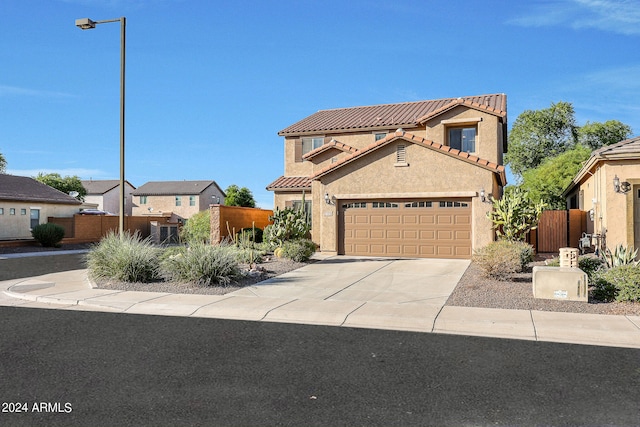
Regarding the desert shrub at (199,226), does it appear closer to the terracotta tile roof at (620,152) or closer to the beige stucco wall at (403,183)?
the beige stucco wall at (403,183)

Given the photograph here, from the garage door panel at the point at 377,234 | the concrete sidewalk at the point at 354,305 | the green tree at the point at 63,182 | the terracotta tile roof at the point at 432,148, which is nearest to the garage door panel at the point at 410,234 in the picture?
the garage door panel at the point at 377,234

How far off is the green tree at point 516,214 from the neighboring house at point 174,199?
51389 mm

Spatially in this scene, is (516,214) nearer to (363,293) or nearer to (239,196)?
(363,293)

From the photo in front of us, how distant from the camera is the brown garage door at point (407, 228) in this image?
20.0 meters

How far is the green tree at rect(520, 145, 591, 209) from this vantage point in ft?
139

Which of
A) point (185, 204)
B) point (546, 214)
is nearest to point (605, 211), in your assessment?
point (546, 214)

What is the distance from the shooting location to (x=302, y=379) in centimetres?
590

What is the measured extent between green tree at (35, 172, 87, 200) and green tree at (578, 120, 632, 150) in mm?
57438

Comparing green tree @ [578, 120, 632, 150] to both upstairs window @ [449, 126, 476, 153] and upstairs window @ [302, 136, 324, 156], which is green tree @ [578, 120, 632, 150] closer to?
upstairs window @ [449, 126, 476, 153]

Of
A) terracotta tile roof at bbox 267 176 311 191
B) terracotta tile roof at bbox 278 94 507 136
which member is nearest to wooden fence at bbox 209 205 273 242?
terracotta tile roof at bbox 267 176 311 191

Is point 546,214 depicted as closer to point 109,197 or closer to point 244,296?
point 244,296

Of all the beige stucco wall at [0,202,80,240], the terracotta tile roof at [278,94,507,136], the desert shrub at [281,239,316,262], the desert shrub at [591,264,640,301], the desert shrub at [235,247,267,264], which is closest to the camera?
the desert shrub at [591,264,640,301]

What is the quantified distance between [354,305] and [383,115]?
850 inches

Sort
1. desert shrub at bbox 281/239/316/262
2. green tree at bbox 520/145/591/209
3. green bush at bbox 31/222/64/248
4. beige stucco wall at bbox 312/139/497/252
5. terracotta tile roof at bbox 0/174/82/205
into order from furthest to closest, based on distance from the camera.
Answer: green tree at bbox 520/145/591/209, terracotta tile roof at bbox 0/174/82/205, green bush at bbox 31/222/64/248, beige stucco wall at bbox 312/139/497/252, desert shrub at bbox 281/239/316/262
